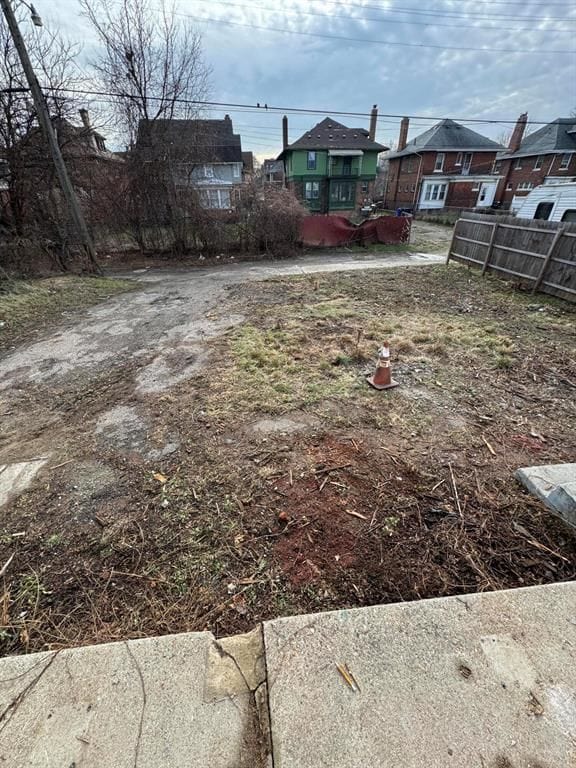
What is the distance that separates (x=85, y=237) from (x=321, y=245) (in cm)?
879

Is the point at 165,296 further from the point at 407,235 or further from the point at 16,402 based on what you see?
the point at 407,235

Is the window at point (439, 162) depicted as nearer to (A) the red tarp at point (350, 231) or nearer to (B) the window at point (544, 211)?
(B) the window at point (544, 211)

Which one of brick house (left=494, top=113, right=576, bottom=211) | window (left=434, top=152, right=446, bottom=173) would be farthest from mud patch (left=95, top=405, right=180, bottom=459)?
window (left=434, top=152, right=446, bottom=173)

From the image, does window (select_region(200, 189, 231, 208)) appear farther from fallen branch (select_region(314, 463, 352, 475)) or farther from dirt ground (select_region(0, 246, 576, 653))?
fallen branch (select_region(314, 463, 352, 475))

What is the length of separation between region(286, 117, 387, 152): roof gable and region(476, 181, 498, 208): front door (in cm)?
941

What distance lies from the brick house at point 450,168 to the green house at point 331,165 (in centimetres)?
418

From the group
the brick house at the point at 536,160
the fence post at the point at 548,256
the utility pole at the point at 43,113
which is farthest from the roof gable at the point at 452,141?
the utility pole at the point at 43,113

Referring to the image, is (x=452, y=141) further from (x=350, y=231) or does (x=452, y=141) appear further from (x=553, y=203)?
(x=350, y=231)

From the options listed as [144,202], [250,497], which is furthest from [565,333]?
[144,202]

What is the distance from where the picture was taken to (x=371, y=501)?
220 centimetres

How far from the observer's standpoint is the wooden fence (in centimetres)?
664

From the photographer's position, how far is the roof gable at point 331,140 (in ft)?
83.0

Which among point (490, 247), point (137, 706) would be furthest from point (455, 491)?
point (490, 247)

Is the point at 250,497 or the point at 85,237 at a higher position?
the point at 85,237
